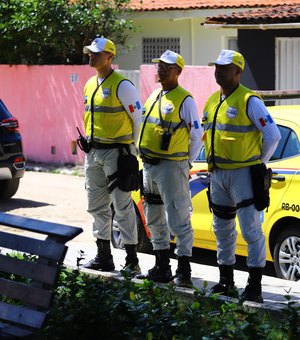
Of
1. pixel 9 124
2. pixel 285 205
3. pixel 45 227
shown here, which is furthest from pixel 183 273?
pixel 9 124

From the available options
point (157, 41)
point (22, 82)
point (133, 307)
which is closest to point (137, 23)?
point (157, 41)

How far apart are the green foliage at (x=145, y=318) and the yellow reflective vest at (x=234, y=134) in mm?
1144

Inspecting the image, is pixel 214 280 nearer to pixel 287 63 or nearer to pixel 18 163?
pixel 18 163

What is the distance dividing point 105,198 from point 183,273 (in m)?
1.02

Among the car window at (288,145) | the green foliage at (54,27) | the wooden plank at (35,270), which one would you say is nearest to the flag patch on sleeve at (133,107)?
the car window at (288,145)

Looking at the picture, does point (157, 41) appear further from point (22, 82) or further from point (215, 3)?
point (22, 82)

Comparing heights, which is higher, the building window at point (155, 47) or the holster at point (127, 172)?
the holster at point (127, 172)

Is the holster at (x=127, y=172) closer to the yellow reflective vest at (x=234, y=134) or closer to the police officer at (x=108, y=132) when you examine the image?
the police officer at (x=108, y=132)

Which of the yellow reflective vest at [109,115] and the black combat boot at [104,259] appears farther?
the black combat boot at [104,259]

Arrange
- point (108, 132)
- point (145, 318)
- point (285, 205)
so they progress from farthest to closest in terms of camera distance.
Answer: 1. point (285, 205)
2. point (108, 132)
3. point (145, 318)

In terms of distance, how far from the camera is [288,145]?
9.41 metres

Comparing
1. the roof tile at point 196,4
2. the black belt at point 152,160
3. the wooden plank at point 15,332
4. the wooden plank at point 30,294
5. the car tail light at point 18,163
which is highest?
the roof tile at point 196,4

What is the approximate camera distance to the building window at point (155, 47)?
75.4 feet

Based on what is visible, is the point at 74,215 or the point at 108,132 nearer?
the point at 108,132
